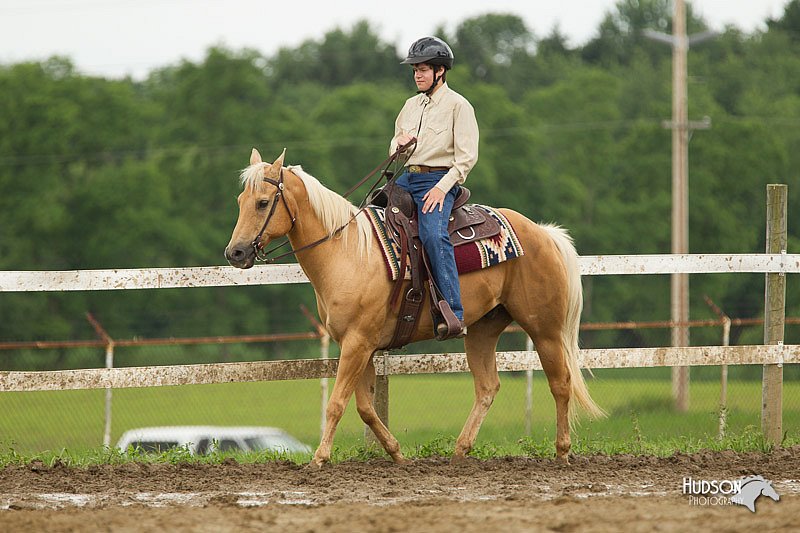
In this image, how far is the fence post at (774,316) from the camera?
335 inches

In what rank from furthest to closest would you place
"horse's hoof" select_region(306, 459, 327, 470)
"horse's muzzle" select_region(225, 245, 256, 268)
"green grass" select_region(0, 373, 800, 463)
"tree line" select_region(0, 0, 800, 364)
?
1. "tree line" select_region(0, 0, 800, 364)
2. "green grass" select_region(0, 373, 800, 463)
3. "horse's hoof" select_region(306, 459, 327, 470)
4. "horse's muzzle" select_region(225, 245, 256, 268)

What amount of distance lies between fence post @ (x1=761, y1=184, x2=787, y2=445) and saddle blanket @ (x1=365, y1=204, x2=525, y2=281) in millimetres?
2302

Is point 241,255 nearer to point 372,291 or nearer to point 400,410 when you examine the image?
point 372,291

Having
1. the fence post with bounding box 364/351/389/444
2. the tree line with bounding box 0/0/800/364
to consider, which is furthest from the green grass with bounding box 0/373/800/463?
the tree line with bounding box 0/0/800/364

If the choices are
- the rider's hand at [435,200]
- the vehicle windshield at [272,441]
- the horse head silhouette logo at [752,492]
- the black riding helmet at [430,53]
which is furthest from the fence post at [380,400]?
the vehicle windshield at [272,441]

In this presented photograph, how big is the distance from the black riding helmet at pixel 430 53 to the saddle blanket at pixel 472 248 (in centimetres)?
107

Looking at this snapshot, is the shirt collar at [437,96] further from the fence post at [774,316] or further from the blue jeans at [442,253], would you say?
the fence post at [774,316]

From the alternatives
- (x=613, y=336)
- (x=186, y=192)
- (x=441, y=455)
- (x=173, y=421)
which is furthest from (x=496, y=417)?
(x=186, y=192)

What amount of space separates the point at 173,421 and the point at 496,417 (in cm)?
604

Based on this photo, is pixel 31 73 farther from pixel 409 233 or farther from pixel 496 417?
pixel 409 233

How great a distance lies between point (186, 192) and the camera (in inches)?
1791

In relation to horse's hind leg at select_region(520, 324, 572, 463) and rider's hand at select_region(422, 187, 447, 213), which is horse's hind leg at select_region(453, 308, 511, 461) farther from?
rider's hand at select_region(422, 187, 447, 213)

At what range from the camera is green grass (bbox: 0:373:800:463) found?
13828 mm
